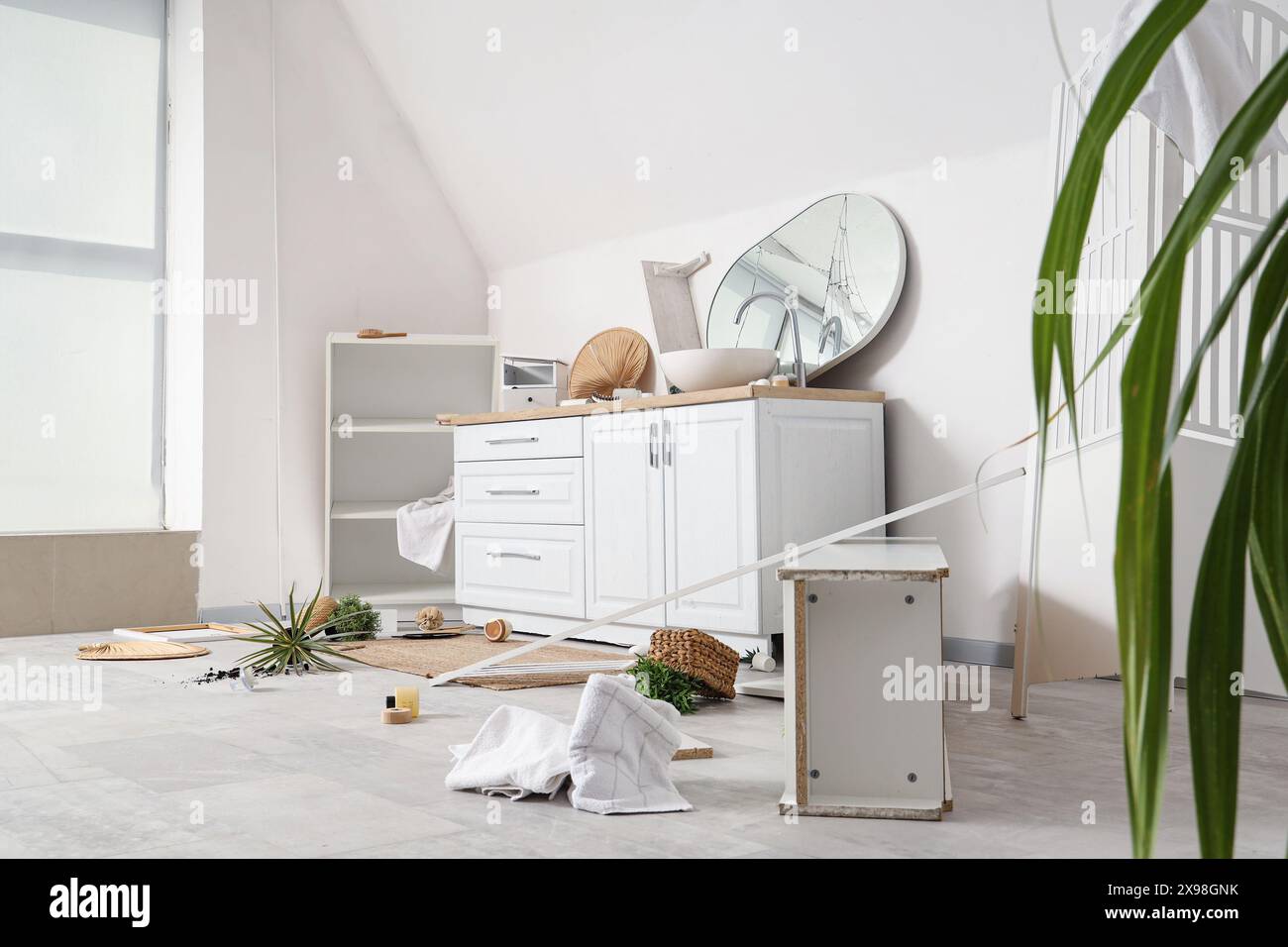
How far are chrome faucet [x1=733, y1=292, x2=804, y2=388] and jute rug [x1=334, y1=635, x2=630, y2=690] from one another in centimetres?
112

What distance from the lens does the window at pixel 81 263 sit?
4.86 m

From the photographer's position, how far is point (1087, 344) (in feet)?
7.77

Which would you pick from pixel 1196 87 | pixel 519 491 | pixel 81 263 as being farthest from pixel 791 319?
pixel 81 263

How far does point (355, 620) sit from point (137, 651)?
761mm

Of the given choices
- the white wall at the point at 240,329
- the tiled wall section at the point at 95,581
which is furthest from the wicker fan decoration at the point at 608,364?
the tiled wall section at the point at 95,581

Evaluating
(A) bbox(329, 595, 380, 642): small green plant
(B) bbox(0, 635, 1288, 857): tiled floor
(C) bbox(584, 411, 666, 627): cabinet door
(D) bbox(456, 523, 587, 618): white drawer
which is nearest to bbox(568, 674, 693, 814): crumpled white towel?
(B) bbox(0, 635, 1288, 857): tiled floor

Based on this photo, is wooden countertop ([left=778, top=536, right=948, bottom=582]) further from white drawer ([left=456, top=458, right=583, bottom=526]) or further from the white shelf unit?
the white shelf unit

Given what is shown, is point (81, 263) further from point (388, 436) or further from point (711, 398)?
point (711, 398)

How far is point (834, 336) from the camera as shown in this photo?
3.87 metres

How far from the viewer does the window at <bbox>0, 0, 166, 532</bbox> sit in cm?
486

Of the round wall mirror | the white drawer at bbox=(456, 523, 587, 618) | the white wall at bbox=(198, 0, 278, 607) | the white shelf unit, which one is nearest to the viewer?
the round wall mirror

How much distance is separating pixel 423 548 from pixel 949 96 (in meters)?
2.79
